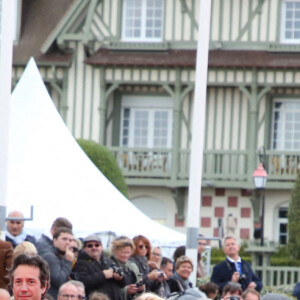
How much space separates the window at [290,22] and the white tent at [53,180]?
1518 centimetres

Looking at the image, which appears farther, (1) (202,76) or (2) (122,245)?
(1) (202,76)

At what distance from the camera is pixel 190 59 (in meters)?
35.7

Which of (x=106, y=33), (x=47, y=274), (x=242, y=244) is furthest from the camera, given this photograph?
(x=106, y=33)

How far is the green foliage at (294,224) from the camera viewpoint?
30.4 m

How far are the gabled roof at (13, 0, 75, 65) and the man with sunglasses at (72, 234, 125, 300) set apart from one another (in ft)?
74.1

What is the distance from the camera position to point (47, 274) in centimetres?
834

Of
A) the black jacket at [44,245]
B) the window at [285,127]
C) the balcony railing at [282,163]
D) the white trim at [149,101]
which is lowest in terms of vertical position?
the black jacket at [44,245]

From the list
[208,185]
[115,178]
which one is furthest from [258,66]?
[115,178]

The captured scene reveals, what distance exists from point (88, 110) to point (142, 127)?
5.48 ft

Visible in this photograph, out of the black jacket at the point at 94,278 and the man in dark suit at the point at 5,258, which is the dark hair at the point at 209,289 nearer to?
the black jacket at the point at 94,278

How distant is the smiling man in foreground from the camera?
26.9 ft

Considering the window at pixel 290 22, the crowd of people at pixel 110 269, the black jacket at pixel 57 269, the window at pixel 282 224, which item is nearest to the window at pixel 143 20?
the window at pixel 290 22

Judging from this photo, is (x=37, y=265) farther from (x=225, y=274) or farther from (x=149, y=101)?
(x=149, y=101)

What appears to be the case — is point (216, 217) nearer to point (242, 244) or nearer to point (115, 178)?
point (242, 244)
